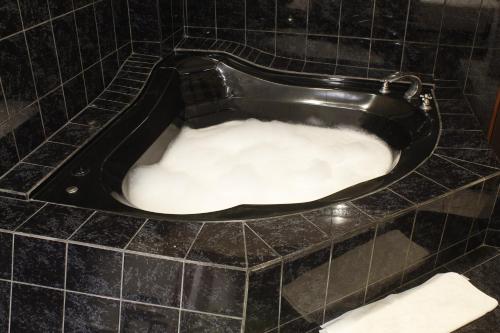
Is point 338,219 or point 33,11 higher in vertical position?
point 33,11

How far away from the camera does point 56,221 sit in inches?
65.2

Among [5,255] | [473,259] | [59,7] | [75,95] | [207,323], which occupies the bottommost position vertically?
[473,259]

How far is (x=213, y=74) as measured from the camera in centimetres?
298

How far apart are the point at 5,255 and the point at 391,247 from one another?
3.75 ft

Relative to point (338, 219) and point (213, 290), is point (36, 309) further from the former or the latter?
point (338, 219)

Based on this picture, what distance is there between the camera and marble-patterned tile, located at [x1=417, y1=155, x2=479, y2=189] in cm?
192

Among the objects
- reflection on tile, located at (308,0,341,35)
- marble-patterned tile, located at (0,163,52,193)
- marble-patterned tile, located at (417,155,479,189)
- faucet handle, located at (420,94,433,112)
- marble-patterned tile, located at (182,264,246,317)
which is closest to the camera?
marble-patterned tile, located at (182,264,246,317)

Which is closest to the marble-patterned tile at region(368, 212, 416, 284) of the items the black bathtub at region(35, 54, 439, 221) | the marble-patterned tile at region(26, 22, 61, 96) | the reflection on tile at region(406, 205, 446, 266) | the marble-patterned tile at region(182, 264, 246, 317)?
the reflection on tile at region(406, 205, 446, 266)

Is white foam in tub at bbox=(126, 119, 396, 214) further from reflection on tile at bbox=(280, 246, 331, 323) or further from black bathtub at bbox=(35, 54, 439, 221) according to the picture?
reflection on tile at bbox=(280, 246, 331, 323)

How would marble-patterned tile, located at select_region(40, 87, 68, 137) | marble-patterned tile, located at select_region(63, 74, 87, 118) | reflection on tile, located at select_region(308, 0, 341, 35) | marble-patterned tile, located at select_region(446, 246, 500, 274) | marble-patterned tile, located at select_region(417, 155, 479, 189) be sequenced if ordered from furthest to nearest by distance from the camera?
reflection on tile, located at select_region(308, 0, 341, 35)
marble-patterned tile, located at select_region(63, 74, 87, 118)
marble-patterned tile, located at select_region(40, 87, 68, 137)
marble-patterned tile, located at select_region(446, 246, 500, 274)
marble-patterned tile, located at select_region(417, 155, 479, 189)

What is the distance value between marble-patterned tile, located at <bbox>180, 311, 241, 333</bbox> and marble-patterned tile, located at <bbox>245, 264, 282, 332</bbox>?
0.13 feet

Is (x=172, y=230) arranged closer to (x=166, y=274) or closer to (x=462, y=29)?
(x=166, y=274)

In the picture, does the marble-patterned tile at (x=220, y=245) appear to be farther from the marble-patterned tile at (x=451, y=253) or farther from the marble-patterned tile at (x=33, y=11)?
the marble-patterned tile at (x=33, y=11)

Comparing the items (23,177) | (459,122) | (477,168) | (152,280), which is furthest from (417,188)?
(23,177)
